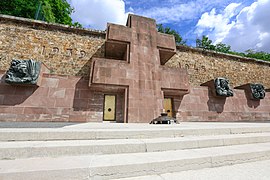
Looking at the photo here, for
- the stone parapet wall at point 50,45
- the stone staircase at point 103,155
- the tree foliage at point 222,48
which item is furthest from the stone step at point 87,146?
the tree foliage at point 222,48

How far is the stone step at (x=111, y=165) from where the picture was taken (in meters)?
1.54

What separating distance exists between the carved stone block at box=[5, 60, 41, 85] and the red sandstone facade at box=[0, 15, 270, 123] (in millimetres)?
418

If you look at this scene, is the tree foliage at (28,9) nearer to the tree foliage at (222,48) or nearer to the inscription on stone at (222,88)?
the inscription on stone at (222,88)

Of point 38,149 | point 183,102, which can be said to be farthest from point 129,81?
point 38,149

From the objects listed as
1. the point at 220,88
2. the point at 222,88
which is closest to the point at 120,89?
the point at 220,88

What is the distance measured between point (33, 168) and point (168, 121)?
424 centimetres

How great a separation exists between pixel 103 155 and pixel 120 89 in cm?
459

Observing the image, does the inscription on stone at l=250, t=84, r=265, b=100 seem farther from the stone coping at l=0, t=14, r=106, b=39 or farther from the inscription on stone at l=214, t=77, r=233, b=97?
the stone coping at l=0, t=14, r=106, b=39

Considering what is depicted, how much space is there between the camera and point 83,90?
21.8ft

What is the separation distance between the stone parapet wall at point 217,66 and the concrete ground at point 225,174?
31.0 ft

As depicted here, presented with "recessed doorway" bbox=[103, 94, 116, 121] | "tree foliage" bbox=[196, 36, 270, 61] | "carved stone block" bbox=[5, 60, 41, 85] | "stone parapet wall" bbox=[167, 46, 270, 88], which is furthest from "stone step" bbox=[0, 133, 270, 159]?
"tree foliage" bbox=[196, 36, 270, 61]

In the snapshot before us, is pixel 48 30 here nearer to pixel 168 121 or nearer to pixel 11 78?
pixel 11 78

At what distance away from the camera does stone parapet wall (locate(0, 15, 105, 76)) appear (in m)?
8.18

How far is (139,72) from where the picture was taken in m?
6.73
